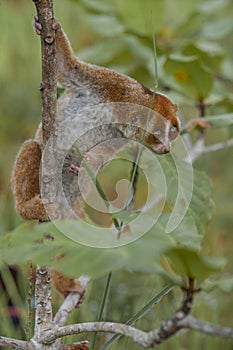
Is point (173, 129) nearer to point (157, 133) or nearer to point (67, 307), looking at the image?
point (157, 133)

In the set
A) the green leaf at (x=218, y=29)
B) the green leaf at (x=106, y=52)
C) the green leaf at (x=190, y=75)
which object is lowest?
the green leaf at (x=190, y=75)

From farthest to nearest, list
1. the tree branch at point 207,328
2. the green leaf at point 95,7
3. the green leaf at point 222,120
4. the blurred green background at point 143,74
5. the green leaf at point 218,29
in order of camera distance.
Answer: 1. the green leaf at point 218,29
2. the green leaf at point 95,7
3. the blurred green background at point 143,74
4. the green leaf at point 222,120
5. the tree branch at point 207,328

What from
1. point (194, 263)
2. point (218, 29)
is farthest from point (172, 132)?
point (218, 29)

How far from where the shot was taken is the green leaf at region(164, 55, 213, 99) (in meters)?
1.08

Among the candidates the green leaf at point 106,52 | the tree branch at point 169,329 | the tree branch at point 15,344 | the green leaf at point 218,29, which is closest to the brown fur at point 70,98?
the tree branch at point 15,344

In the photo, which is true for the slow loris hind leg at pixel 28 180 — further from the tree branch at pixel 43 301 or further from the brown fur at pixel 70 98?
the tree branch at pixel 43 301

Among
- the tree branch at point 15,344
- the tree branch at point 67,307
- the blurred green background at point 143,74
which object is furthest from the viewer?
the blurred green background at point 143,74

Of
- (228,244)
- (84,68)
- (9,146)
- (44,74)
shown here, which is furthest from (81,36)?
(44,74)

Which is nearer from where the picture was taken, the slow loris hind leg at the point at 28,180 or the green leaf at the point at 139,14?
the slow loris hind leg at the point at 28,180

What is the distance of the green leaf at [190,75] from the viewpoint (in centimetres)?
108

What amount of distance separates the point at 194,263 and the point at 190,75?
726mm

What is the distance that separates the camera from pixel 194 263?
458 mm

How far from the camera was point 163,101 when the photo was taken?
2.86 feet

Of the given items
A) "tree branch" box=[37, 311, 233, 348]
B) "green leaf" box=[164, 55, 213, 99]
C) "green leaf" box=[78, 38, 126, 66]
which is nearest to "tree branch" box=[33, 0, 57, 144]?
"tree branch" box=[37, 311, 233, 348]
